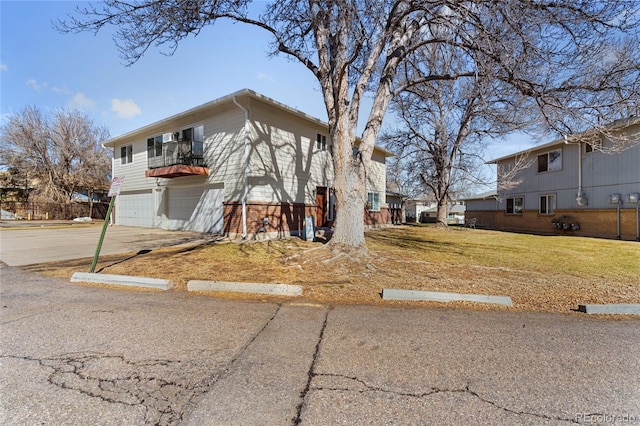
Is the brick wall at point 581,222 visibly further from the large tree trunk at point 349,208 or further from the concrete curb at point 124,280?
the concrete curb at point 124,280

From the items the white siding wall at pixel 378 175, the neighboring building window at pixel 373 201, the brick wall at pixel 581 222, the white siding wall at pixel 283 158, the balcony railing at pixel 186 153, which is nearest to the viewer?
the white siding wall at pixel 283 158

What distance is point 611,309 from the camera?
14.4 feet

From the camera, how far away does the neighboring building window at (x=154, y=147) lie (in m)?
15.9

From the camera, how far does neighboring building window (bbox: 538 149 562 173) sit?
59.9ft

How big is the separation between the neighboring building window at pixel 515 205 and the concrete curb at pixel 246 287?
22413 mm

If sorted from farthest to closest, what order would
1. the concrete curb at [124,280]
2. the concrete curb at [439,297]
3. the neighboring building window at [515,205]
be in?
the neighboring building window at [515,205], the concrete curb at [124,280], the concrete curb at [439,297]

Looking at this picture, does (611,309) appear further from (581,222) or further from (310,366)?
(581,222)

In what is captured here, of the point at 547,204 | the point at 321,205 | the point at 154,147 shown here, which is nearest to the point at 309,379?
the point at 321,205

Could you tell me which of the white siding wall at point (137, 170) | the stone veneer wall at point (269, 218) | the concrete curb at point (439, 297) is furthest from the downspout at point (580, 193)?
the white siding wall at point (137, 170)

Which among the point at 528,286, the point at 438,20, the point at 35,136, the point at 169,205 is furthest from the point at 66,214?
the point at 528,286

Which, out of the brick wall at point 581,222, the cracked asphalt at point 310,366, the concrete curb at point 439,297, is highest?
the brick wall at point 581,222

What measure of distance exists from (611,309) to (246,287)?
5733 mm

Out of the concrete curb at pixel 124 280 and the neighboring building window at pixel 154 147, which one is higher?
the neighboring building window at pixel 154 147

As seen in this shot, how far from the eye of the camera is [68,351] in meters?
2.98
